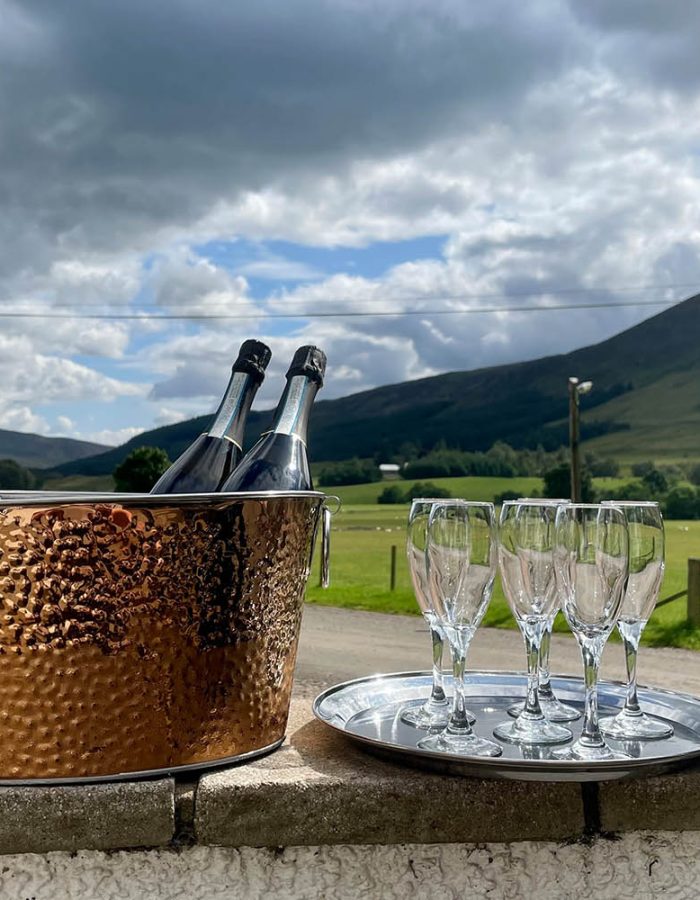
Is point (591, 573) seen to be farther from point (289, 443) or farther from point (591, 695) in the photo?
point (289, 443)

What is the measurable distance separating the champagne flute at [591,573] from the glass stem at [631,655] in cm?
15

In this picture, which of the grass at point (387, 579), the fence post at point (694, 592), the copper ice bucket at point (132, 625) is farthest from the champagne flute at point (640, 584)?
the fence post at point (694, 592)

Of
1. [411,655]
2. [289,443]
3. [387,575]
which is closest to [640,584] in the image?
[289,443]

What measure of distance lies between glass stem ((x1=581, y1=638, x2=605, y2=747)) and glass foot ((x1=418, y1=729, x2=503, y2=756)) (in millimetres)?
146

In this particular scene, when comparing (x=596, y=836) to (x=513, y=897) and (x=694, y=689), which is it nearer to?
(x=513, y=897)

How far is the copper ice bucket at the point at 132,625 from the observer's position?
1.20 meters

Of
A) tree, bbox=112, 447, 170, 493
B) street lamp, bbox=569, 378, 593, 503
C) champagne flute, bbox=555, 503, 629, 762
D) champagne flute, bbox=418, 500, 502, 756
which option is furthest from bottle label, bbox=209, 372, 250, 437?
tree, bbox=112, 447, 170, 493

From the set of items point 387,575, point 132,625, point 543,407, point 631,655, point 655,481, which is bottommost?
point 387,575

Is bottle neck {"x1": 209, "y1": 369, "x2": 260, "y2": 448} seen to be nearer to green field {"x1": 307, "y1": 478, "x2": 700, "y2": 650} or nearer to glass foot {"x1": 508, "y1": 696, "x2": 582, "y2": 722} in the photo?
green field {"x1": 307, "y1": 478, "x2": 700, "y2": 650}

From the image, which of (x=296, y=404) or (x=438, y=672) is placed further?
(x=296, y=404)

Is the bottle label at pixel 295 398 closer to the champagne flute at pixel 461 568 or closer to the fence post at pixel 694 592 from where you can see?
the champagne flute at pixel 461 568

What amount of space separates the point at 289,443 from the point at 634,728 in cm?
80

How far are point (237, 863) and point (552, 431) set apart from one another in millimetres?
99497

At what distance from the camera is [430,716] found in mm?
1505
